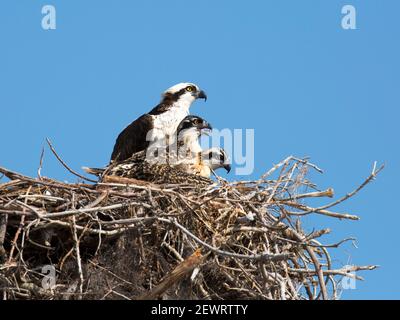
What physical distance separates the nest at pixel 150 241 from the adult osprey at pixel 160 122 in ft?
6.91

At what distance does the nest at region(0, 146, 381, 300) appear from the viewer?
9141 millimetres

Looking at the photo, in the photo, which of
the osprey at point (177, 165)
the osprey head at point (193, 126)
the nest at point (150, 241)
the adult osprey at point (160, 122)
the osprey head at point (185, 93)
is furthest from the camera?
the osprey head at point (185, 93)

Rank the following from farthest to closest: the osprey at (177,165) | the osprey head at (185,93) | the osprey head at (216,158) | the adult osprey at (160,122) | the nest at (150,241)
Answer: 1. the osprey head at (185,93)
2. the adult osprey at (160,122)
3. the osprey head at (216,158)
4. the osprey at (177,165)
5. the nest at (150,241)

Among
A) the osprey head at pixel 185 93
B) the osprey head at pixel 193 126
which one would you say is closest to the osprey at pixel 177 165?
the osprey head at pixel 193 126

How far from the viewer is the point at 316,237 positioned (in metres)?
9.86

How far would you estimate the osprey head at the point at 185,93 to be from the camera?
12.8 meters

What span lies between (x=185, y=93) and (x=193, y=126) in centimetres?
99

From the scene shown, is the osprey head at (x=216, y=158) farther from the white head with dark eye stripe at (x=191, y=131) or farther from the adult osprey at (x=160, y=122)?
the adult osprey at (x=160, y=122)

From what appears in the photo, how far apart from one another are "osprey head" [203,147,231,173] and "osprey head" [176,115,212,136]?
0.24 meters

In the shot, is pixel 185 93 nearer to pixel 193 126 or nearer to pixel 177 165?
pixel 193 126
